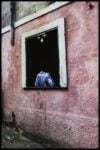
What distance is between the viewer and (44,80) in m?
8.09

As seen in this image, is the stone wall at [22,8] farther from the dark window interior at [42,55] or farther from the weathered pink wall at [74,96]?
the dark window interior at [42,55]

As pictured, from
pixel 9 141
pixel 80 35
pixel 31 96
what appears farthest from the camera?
pixel 31 96

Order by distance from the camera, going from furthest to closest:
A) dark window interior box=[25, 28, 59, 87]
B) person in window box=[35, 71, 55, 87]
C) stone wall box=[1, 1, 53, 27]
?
stone wall box=[1, 1, 53, 27]
person in window box=[35, 71, 55, 87]
dark window interior box=[25, 28, 59, 87]

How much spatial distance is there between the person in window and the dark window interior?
11cm

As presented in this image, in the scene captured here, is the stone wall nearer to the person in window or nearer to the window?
the window

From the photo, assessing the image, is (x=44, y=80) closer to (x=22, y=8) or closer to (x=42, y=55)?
(x=42, y=55)

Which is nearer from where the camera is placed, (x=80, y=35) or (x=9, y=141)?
(x=80, y=35)

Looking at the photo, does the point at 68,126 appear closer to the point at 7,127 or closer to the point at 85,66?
the point at 85,66

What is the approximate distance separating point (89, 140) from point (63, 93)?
1.33 metres

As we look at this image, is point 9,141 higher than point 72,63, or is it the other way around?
point 72,63

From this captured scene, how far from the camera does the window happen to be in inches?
289

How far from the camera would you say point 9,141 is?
7.80 metres

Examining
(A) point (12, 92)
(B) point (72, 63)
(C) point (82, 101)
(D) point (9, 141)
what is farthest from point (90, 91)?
(A) point (12, 92)

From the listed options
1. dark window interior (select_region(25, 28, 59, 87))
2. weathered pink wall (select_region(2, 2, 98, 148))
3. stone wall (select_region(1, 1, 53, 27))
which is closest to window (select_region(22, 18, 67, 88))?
dark window interior (select_region(25, 28, 59, 87))
